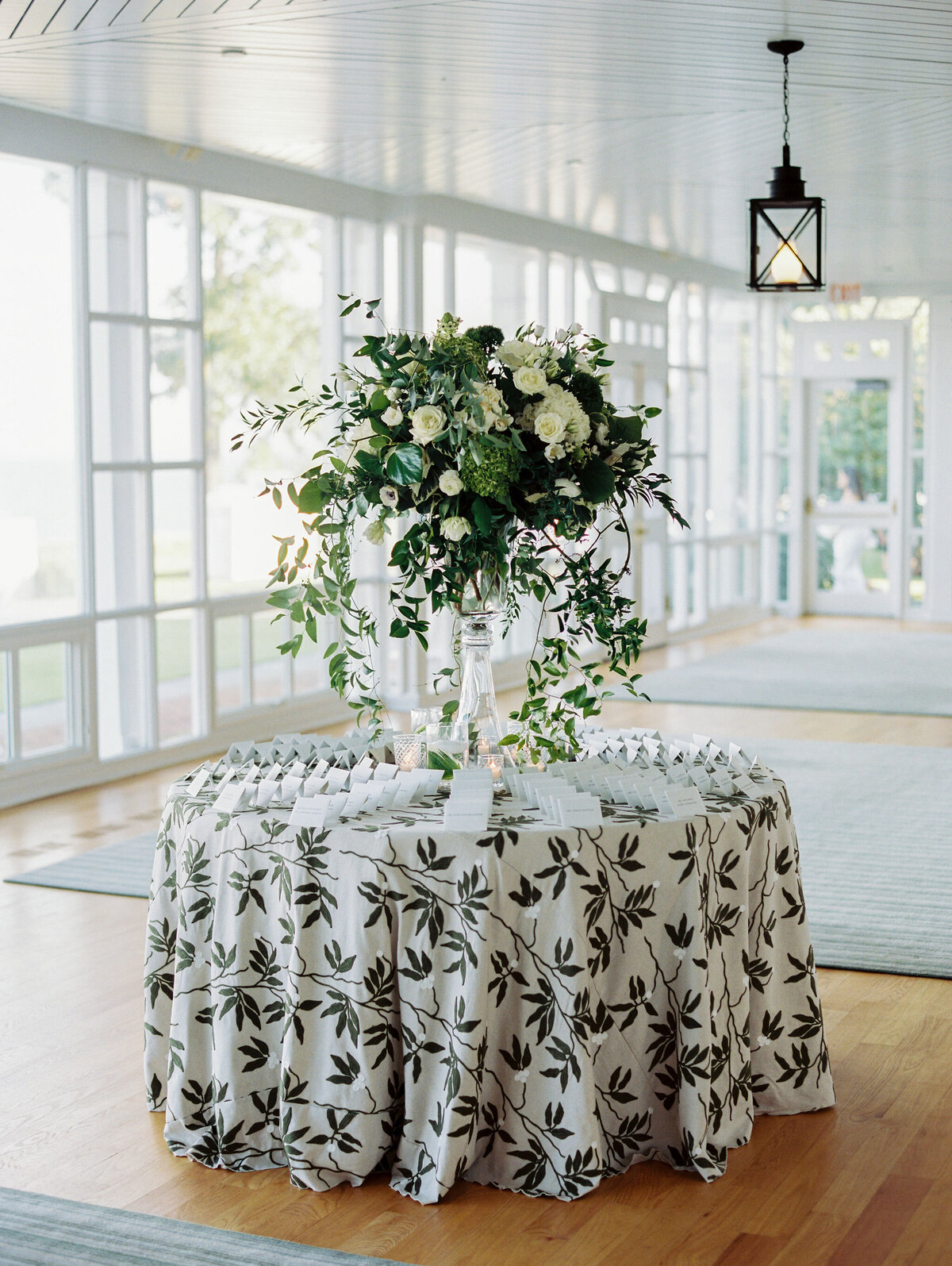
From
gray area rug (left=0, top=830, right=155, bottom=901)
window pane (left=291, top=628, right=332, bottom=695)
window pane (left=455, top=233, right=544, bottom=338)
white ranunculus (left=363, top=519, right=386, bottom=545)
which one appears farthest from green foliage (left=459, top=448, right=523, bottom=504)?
window pane (left=455, top=233, right=544, bottom=338)

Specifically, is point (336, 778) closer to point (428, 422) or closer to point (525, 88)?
point (428, 422)

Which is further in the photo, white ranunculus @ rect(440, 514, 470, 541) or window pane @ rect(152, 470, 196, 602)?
window pane @ rect(152, 470, 196, 602)

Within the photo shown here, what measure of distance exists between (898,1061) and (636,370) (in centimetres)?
842

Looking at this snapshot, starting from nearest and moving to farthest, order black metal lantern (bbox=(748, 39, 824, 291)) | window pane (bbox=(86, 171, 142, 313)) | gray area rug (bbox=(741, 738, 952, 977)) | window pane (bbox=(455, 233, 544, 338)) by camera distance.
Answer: gray area rug (bbox=(741, 738, 952, 977)) → black metal lantern (bbox=(748, 39, 824, 291)) → window pane (bbox=(86, 171, 142, 313)) → window pane (bbox=(455, 233, 544, 338))

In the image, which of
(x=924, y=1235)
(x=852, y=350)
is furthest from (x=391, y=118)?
(x=852, y=350)

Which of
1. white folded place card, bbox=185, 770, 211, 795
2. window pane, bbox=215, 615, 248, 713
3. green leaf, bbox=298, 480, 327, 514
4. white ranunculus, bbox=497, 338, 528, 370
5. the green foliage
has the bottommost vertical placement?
window pane, bbox=215, 615, 248, 713

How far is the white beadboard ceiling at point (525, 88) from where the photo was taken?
4785mm

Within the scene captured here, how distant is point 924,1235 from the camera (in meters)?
2.70

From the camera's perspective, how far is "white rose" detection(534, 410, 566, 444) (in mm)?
2875

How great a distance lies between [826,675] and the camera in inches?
398

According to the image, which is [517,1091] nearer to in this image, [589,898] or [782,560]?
[589,898]

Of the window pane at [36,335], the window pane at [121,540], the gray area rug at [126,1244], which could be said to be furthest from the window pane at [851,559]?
the gray area rug at [126,1244]

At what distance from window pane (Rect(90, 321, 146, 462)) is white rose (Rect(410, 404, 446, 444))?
14.7 ft

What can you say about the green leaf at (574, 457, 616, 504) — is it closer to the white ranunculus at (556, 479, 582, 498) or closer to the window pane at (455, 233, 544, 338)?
the white ranunculus at (556, 479, 582, 498)
